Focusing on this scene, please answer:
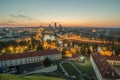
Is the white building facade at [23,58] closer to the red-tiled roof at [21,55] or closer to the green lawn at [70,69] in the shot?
the red-tiled roof at [21,55]

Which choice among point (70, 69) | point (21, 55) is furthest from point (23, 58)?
point (70, 69)

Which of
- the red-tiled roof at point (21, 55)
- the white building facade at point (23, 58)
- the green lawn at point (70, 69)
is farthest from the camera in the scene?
the red-tiled roof at point (21, 55)

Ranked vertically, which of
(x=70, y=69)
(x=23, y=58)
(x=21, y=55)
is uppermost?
(x=21, y=55)

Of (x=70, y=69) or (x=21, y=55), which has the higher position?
(x=21, y=55)

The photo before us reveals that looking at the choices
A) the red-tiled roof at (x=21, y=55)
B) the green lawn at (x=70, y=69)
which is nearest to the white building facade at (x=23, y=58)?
the red-tiled roof at (x=21, y=55)

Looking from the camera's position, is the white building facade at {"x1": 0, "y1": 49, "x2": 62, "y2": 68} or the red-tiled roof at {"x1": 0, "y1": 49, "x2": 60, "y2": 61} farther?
the red-tiled roof at {"x1": 0, "y1": 49, "x2": 60, "y2": 61}

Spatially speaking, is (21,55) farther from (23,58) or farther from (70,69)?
(70,69)

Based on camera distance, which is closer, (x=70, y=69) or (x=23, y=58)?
(x=70, y=69)

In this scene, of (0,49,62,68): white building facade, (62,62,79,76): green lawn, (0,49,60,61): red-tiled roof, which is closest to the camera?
(62,62,79,76): green lawn

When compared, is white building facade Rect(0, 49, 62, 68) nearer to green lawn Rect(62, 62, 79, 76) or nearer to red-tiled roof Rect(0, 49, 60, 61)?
red-tiled roof Rect(0, 49, 60, 61)

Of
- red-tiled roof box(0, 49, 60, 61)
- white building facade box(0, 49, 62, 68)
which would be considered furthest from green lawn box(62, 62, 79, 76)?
red-tiled roof box(0, 49, 60, 61)

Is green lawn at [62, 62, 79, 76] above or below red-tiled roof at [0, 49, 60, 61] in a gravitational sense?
below
